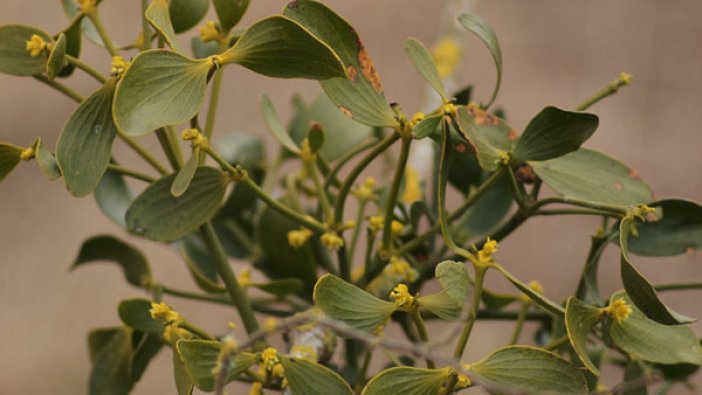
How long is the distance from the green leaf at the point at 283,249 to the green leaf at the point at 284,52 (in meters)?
0.14

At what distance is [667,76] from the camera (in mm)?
1547

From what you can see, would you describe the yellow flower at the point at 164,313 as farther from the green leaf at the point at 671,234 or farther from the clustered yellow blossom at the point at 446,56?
the clustered yellow blossom at the point at 446,56

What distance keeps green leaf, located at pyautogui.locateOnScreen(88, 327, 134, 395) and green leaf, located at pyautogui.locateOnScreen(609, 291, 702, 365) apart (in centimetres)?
22

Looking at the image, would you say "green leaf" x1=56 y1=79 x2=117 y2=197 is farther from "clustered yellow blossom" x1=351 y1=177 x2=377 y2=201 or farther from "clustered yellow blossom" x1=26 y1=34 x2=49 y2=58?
"clustered yellow blossom" x1=351 y1=177 x2=377 y2=201

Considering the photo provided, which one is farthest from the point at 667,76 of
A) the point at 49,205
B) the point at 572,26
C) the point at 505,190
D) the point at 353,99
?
the point at 353,99

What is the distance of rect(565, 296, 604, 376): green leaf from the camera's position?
354 mm

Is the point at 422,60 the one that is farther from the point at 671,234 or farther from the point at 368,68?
the point at 671,234

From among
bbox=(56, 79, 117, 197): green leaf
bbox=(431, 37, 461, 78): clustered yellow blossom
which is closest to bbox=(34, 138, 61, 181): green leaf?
bbox=(56, 79, 117, 197): green leaf

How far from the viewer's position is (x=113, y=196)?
528 mm

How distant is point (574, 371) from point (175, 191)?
15cm

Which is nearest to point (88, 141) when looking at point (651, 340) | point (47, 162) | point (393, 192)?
point (47, 162)

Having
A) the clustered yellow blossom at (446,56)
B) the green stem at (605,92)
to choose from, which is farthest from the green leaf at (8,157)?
the clustered yellow blossom at (446,56)

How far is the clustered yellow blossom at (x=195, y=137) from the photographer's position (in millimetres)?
370

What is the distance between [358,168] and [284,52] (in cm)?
7
